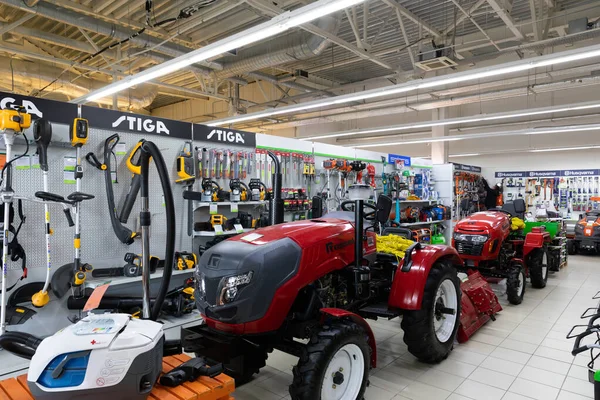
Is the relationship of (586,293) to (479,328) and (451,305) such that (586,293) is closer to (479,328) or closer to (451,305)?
(479,328)

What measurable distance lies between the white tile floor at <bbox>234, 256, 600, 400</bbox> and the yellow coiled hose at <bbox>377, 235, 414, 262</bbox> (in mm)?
899

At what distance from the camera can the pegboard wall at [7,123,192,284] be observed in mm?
3576

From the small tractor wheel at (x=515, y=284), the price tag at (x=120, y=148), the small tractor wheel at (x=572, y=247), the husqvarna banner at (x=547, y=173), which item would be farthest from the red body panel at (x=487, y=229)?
the husqvarna banner at (x=547, y=173)

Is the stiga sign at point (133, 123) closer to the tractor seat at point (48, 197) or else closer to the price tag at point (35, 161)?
the price tag at point (35, 161)

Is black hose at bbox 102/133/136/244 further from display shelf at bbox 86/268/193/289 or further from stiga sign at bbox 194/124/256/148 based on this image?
stiga sign at bbox 194/124/256/148

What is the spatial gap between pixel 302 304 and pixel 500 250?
3836 millimetres

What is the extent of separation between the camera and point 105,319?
1.63m

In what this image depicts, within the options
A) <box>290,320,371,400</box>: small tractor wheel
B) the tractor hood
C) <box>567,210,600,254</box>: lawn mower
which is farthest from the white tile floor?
<box>567,210,600,254</box>: lawn mower

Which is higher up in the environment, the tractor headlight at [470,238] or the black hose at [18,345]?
the tractor headlight at [470,238]

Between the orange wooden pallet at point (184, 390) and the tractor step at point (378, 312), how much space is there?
136cm

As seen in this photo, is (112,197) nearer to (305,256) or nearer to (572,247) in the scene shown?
(305,256)

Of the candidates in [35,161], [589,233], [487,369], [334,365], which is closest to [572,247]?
[589,233]

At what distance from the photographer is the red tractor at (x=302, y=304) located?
210 centimetres

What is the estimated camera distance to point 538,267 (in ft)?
18.3
